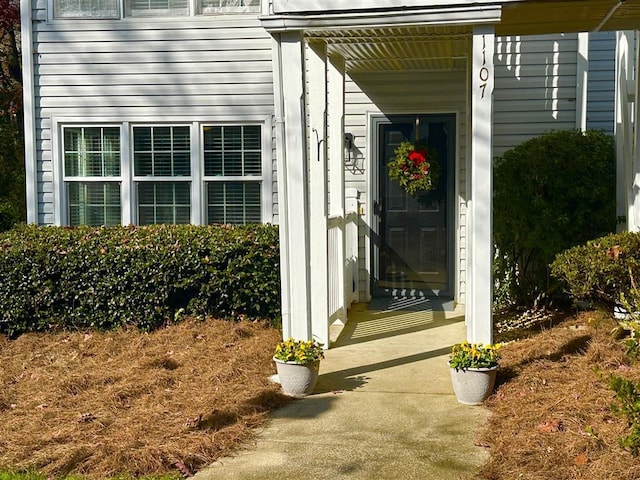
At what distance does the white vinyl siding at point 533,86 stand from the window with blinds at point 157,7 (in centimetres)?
352

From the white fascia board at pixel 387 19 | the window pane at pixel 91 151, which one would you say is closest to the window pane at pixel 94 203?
the window pane at pixel 91 151

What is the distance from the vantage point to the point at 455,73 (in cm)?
827

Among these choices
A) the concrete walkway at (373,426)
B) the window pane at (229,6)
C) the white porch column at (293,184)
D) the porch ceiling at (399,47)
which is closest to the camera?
the concrete walkway at (373,426)

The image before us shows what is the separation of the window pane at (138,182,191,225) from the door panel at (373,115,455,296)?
7.43 ft

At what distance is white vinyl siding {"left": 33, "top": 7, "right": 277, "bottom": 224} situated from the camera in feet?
26.2

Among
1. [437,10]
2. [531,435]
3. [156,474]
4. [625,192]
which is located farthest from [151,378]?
[625,192]

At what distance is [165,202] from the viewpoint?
27.1 feet

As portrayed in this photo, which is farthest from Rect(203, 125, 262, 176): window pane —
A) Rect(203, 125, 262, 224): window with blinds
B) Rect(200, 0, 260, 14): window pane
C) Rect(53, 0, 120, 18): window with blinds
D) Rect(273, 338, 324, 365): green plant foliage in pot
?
Rect(273, 338, 324, 365): green plant foliage in pot

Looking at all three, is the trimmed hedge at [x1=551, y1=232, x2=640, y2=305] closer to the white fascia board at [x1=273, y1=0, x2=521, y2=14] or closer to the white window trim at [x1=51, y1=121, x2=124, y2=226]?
the white fascia board at [x1=273, y1=0, x2=521, y2=14]

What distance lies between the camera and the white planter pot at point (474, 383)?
5000 mm

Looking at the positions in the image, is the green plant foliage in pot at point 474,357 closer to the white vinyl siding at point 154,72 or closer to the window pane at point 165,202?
the white vinyl siding at point 154,72

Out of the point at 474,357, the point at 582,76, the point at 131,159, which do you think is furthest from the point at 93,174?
the point at 582,76

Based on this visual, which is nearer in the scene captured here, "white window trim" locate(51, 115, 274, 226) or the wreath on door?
"white window trim" locate(51, 115, 274, 226)

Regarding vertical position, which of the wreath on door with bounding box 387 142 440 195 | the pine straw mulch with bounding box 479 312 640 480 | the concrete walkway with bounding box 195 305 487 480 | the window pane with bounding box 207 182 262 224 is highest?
the wreath on door with bounding box 387 142 440 195
